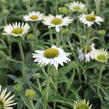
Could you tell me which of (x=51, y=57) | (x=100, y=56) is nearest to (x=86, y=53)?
(x=100, y=56)

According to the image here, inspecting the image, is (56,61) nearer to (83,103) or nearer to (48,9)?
(83,103)

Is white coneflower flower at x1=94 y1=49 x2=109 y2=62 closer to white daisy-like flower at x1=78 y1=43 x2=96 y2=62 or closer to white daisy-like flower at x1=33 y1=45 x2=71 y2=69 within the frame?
white daisy-like flower at x1=78 y1=43 x2=96 y2=62

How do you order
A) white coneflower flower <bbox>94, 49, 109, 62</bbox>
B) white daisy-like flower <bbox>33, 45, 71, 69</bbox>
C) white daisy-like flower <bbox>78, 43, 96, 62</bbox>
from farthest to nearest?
white daisy-like flower <bbox>78, 43, 96, 62</bbox> < white coneflower flower <bbox>94, 49, 109, 62</bbox> < white daisy-like flower <bbox>33, 45, 71, 69</bbox>

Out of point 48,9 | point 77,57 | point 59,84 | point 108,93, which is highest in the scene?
point 48,9

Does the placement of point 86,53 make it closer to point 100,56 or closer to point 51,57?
point 100,56

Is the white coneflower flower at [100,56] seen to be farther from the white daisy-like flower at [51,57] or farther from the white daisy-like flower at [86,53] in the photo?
the white daisy-like flower at [51,57]

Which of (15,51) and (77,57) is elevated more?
(15,51)

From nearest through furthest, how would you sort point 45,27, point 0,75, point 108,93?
1. point 108,93
2. point 0,75
3. point 45,27

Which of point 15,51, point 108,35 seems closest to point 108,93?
point 108,35

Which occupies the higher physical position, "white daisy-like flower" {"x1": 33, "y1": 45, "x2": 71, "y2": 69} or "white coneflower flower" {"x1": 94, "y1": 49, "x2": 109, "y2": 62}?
"white coneflower flower" {"x1": 94, "y1": 49, "x2": 109, "y2": 62}

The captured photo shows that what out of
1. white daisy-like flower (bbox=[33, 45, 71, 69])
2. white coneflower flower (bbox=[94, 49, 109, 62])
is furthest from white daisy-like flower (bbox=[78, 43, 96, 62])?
white daisy-like flower (bbox=[33, 45, 71, 69])

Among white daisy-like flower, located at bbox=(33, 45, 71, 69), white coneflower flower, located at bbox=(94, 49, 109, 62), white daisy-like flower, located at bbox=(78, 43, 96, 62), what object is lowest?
white daisy-like flower, located at bbox=(33, 45, 71, 69)
